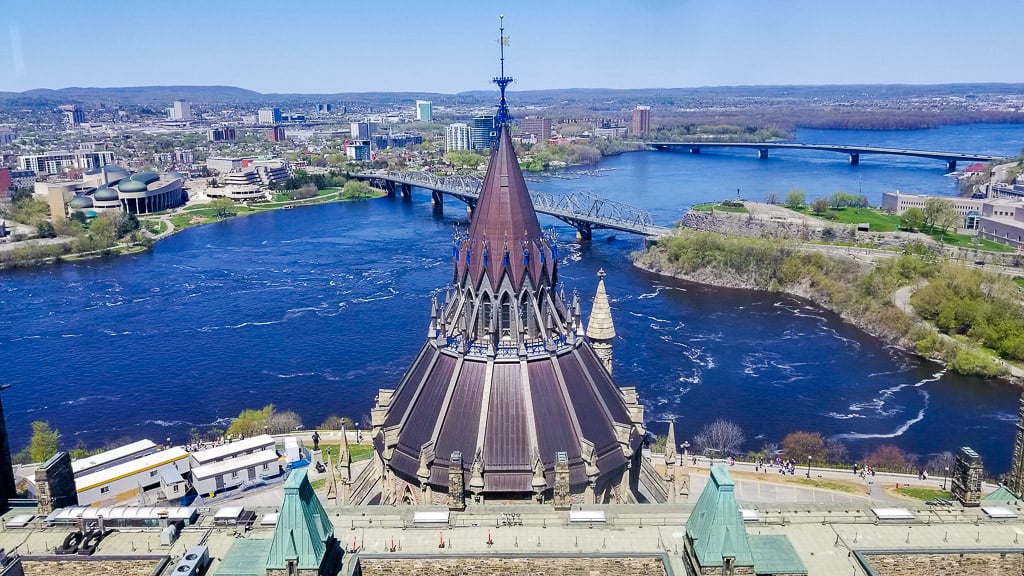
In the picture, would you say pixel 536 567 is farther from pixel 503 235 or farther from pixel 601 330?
pixel 601 330

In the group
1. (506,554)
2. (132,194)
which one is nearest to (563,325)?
(506,554)

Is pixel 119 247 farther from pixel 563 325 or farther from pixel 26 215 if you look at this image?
pixel 563 325

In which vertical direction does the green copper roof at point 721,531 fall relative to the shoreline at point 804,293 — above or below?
above

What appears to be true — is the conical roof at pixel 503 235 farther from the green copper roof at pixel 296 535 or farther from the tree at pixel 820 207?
the tree at pixel 820 207

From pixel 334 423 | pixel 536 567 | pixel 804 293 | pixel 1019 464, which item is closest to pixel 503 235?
pixel 536 567

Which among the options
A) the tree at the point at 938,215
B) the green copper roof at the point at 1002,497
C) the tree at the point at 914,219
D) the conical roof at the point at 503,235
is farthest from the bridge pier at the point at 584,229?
the green copper roof at the point at 1002,497

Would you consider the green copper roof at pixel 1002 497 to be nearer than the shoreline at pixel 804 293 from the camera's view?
Yes
